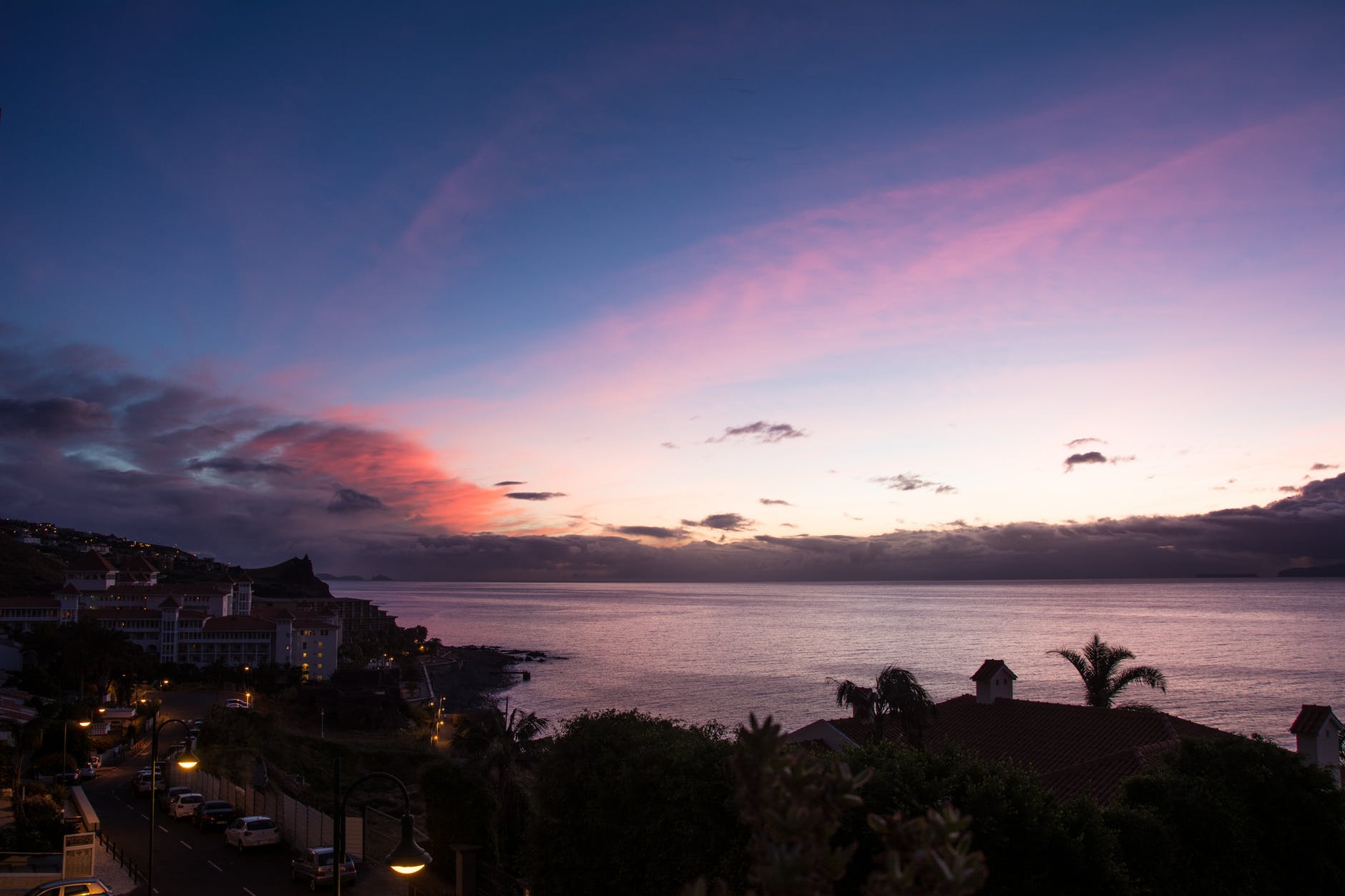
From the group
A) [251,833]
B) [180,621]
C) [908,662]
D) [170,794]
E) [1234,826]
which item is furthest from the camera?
[908,662]

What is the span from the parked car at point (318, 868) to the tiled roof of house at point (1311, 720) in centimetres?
2950

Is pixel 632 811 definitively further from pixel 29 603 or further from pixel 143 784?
pixel 29 603

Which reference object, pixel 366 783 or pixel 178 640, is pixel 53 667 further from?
pixel 366 783

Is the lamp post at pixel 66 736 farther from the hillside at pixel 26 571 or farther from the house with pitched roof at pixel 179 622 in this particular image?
the hillside at pixel 26 571

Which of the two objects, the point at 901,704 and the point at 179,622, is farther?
the point at 179,622

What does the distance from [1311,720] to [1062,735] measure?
787 cm

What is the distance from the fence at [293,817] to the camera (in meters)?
29.2

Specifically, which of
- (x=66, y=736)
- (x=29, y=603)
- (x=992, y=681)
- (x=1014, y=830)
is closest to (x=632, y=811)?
(x=1014, y=830)

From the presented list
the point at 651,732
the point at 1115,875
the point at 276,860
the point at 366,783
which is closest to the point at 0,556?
the point at 366,783

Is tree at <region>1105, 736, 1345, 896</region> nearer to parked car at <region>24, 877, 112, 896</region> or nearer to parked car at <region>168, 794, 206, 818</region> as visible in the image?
parked car at <region>24, 877, 112, 896</region>

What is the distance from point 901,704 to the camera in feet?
102

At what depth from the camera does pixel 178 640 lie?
9325 centimetres

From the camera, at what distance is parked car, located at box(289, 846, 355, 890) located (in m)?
25.0

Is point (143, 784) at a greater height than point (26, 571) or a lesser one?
lesser
